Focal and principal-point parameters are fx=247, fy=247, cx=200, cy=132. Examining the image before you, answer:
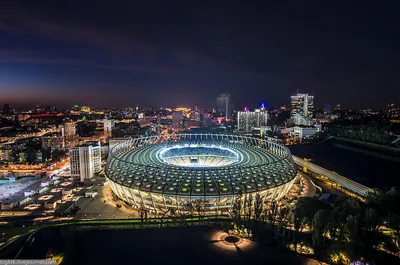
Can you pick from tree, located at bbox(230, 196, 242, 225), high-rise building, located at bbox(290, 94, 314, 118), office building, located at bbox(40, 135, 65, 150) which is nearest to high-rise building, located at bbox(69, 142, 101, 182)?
office building, located at bbox(40, 135, 65, 150)

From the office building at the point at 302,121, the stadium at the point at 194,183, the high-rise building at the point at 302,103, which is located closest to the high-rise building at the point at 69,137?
the stadium at the point at 194,183

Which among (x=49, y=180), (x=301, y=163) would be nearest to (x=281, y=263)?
(x=301, y=163)

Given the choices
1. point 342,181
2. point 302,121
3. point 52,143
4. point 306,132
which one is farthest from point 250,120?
point 52,143

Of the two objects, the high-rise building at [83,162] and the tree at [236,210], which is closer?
the tree at [236,210]

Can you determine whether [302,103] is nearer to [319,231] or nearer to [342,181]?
[342,181]

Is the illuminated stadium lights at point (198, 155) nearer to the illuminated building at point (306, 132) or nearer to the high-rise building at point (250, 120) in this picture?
the illuminated building at point (306, 132)

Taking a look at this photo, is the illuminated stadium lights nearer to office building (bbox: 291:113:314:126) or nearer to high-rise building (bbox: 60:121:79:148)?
high-rise building (bbox: 60:121:79:148)
